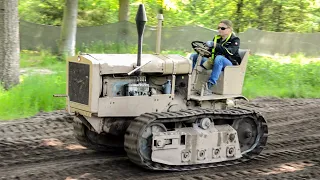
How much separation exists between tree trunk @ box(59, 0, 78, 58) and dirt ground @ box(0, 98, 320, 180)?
22.3 ft

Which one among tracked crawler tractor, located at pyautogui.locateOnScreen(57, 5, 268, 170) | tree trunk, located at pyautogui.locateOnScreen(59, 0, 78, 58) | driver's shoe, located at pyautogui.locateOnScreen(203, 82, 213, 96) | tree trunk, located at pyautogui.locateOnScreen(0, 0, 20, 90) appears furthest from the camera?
tree trunk, located at pyautogui.locateOnScreen(59, 0, 78, 58)

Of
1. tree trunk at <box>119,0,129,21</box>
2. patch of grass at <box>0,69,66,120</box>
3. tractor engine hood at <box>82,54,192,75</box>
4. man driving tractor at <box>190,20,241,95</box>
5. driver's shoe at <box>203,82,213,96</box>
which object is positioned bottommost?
patch of grass at <box>0,69,66,120</box>

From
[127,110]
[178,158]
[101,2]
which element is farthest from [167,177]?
[101,2]

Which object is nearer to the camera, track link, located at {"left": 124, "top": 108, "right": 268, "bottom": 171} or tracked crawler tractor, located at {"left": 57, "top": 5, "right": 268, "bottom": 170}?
track link, located at {"left": 124, "top": 108, "right": 268, "bottom": 171}

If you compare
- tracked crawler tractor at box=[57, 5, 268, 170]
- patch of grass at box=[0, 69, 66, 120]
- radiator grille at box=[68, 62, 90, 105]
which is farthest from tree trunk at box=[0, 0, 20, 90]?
radiator grille at box=[68, 62, 90, 105]

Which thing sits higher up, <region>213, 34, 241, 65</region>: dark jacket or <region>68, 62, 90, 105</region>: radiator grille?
<region>213, 34, 241, 65</region>: dark jacket

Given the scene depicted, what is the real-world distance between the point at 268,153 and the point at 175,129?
2.00m

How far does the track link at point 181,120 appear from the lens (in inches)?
267

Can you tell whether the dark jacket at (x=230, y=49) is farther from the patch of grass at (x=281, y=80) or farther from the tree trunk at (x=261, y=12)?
the tree trunk at (x=261, y=12)

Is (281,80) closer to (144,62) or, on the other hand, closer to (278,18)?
(144,62)

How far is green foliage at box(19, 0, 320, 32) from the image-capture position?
914 inches

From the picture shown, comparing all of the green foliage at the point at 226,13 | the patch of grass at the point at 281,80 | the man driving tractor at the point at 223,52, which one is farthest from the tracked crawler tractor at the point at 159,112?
the green foliage at the point at 226,13

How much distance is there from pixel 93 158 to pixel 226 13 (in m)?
20.7

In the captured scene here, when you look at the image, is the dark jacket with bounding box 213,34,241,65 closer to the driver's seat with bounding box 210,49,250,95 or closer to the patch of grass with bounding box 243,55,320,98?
the driver's seat with bounding box 210,49,250,95
